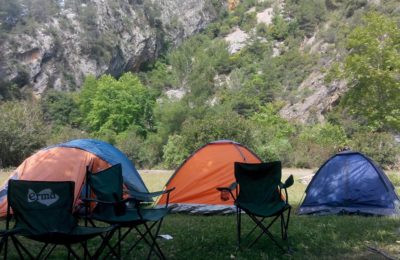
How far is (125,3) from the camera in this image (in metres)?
57.2

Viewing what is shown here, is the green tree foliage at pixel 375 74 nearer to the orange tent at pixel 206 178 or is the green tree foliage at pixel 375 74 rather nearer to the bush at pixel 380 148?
the bush at pixel 380 148

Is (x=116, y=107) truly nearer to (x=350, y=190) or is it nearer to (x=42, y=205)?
(x=350, y=190)

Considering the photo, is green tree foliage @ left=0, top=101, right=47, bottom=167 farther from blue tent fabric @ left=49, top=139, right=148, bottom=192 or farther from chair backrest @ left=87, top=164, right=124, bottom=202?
chair backrest @ left=87, top=164, right=124, bottom=202

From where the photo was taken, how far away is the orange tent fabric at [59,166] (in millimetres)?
7477

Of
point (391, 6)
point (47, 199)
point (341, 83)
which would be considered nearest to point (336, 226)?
point (47, 199)

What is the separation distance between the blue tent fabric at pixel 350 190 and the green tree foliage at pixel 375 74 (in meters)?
9.19

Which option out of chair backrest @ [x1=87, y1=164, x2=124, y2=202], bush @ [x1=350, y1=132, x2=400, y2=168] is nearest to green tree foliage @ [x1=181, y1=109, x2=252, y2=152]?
bush @ [x1=350, y1=132, x2=400, y2=168]

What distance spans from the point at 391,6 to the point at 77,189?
39.8 metres

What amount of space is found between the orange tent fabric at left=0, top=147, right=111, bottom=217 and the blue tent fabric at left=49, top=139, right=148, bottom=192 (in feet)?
0.37

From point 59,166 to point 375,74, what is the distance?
1272 centimetres

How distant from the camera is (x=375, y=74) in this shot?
1627 cm

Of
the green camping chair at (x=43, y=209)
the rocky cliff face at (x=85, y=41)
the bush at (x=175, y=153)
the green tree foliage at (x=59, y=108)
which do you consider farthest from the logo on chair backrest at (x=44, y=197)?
the rocky cliff face at (x=85, y=41)

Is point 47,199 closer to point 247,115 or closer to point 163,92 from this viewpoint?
point 247,115

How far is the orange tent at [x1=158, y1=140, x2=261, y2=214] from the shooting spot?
784 cm
